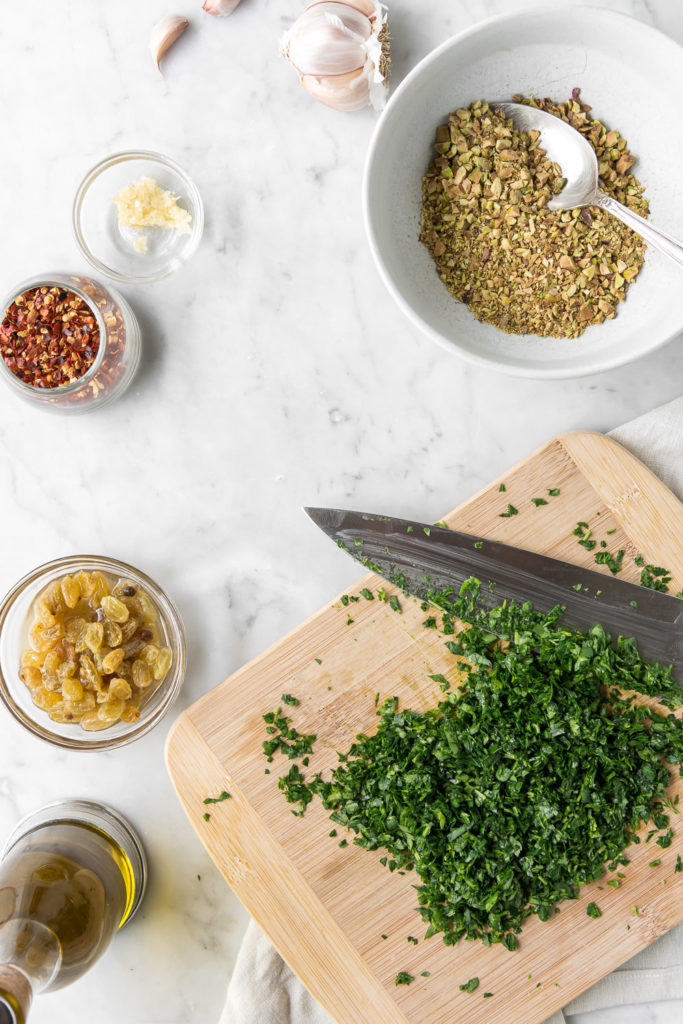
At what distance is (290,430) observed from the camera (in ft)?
5.43

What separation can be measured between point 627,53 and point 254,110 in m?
0.74

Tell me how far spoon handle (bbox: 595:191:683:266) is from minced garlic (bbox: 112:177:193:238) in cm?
84

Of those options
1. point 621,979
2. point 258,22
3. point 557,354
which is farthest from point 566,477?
point 258,22

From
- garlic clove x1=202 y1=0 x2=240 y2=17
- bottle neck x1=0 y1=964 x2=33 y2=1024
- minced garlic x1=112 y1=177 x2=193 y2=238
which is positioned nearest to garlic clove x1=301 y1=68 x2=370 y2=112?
garlic clove x1=202 y1=0 x2=240 y2=17

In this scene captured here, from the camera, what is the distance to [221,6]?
158 centimetres

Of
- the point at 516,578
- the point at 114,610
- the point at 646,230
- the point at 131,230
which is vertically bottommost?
the point at 114,610

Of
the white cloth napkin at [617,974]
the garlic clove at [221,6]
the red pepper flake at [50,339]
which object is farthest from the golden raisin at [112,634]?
the garlic clove at [221,6]

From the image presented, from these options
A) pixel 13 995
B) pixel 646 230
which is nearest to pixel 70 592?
pixel 13 995

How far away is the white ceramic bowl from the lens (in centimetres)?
135

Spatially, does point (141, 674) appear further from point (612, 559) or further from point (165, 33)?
point (165, 33)

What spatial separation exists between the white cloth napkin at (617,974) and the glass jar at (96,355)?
3.39 feet

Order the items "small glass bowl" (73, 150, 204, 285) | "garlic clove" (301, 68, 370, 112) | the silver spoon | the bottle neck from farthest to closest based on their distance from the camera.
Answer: "small glass bowl" (73, 150, 204, 285) → "garlic clove" (301, 68, 370, 112) → the silver spoon → the bottle neck

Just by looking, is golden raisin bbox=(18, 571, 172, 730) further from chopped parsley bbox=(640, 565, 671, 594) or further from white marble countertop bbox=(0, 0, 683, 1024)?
chopped parsley bbox=(640, 565, 671, 594)

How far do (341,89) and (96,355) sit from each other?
72 centimetres
